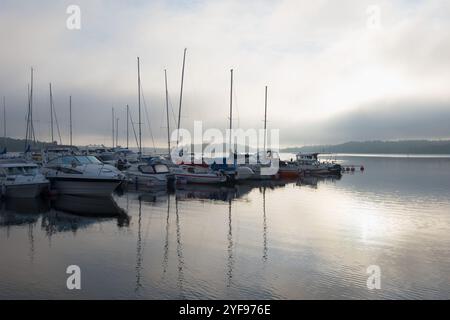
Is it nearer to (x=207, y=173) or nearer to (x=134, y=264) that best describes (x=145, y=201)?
(x=207, y=173)

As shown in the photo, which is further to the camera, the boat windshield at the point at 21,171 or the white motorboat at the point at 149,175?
the white motorboat at the point at 149,175

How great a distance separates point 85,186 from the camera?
92.7 feet

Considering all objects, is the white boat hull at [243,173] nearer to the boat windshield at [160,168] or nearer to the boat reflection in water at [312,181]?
the boat reflection in water at [312,181]

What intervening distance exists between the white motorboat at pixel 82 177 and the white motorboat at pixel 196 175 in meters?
11.6

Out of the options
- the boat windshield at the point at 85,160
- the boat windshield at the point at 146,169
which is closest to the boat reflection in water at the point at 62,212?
the boat windshield at the point at 85,160

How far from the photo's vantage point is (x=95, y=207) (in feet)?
81.1

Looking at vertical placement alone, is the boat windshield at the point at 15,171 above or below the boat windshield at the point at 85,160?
below

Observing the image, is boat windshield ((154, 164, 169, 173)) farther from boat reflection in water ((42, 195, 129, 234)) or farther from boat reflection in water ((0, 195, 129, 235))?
boat reflection in water ((0, 195, 129, 235))

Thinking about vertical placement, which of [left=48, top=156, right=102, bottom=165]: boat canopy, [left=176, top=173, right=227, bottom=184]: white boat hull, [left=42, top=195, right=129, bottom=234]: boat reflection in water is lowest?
[left=42, top=195, right=129, bottom=234]: boat reflection in water

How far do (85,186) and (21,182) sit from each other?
3993 millimetres

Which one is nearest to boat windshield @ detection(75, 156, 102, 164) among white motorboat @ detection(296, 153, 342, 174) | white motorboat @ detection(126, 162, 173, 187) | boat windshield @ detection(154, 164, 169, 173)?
white motorboat @ detection(126, 162, 173, 187)

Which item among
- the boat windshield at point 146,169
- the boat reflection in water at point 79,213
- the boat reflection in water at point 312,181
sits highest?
the boat windshield at point 146,169

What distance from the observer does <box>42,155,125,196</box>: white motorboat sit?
91.6ft

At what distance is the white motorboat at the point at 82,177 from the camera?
27906 millimetres
